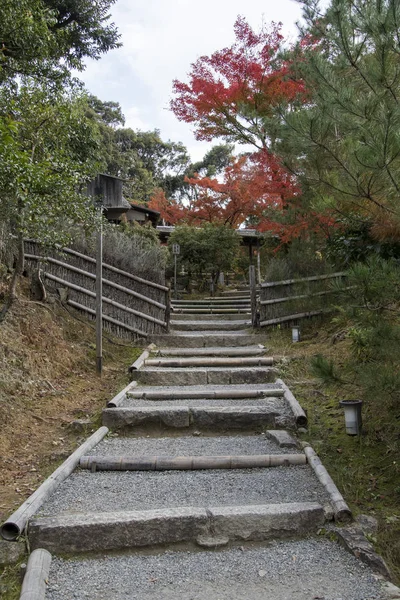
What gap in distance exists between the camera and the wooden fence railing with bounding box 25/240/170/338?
7.09m

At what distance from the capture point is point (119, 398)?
4664mm

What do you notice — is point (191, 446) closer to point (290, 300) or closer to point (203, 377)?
point (203, 377)

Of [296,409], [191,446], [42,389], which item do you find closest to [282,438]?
[296,409]

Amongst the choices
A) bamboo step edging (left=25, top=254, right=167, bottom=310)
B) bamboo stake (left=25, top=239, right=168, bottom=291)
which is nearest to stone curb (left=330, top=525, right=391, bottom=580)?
bamboo step edging (left=25, top=254, right=167, bottom=310)

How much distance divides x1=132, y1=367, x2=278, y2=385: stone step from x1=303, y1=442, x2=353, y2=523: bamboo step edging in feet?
6.65

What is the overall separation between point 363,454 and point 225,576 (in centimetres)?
165

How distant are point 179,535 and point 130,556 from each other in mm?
282

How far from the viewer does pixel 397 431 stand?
3.53m

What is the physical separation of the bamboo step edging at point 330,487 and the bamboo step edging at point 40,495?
1.73 m

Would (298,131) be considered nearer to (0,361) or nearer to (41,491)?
(41,491)

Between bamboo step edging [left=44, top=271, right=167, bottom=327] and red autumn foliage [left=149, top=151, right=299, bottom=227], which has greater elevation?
red autumn foliage [left=149, top=151, right=299, bottom=227]

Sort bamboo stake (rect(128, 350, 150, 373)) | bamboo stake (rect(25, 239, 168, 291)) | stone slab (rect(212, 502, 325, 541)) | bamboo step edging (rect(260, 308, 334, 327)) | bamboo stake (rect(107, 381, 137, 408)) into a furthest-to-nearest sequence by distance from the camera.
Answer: bamboo step edging (rect(260, 308, 334, 327)), bamboo stake (rect(25, 239, 168, 291)), bamboo stake (rect(128, 350, 150, 373)), bamboo stake (rect(107, 381, 137, 408)), stone slab (rect(212, 502, 325, 541))

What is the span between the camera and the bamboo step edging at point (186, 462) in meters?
3.38

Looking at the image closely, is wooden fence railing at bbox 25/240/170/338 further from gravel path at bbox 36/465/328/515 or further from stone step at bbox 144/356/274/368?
gravel path at bbox 36/465/328/515
